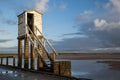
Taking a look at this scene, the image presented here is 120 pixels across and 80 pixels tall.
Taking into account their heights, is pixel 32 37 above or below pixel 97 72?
above

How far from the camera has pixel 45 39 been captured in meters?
23.6

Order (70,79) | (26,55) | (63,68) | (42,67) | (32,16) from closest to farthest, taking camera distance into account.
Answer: (70,79) → (63,68) → (42,67) → (26,55) → (32,16)

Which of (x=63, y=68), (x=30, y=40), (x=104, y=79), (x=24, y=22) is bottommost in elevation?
(x=104, y=79)

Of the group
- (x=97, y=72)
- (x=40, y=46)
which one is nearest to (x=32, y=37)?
(x=40, y=46)

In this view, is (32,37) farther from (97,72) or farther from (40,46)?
(97,72)

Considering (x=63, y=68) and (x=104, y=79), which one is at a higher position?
(x=63, y=68)

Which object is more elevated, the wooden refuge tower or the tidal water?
the wooden refuge tower

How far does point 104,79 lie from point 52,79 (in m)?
10.6

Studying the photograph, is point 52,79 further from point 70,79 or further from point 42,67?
point 42,67

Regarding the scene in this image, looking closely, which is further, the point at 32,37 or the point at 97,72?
the point at 97,72

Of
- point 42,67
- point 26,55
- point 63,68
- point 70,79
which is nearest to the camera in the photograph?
point 70,79

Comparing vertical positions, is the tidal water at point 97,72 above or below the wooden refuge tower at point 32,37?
below

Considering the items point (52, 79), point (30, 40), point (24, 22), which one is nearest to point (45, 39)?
point (30, 40)

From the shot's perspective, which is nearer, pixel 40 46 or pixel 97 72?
pixel 40 46
